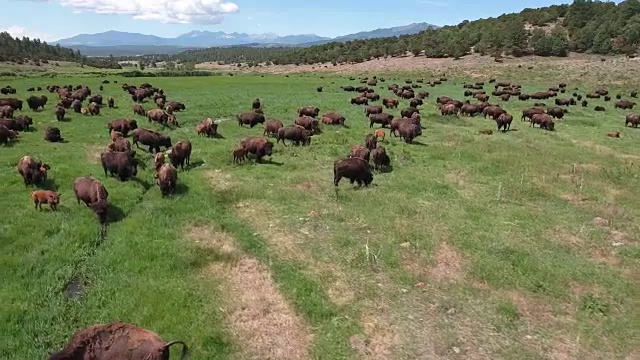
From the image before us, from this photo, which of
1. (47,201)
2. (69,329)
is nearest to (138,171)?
(47,201)

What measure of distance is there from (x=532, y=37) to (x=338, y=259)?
93.1 meters

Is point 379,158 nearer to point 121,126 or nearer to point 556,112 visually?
point 121,126

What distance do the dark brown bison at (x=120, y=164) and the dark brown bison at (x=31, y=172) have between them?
2174 mm

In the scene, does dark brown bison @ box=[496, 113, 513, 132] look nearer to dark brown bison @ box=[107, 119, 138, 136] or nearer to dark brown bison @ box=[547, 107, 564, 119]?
dark brown bison @ box=[547, 107, 564, 119]

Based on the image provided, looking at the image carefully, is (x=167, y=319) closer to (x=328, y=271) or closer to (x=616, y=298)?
(x=328, y=271)

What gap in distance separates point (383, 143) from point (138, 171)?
40.8 feet

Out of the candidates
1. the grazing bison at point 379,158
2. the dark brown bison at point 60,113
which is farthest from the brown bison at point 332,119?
the dark brown bison at point 60,113

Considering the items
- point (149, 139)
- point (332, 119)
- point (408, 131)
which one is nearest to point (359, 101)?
point (332, 119)

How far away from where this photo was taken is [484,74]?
71.2 metres

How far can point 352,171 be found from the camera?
19.1 m

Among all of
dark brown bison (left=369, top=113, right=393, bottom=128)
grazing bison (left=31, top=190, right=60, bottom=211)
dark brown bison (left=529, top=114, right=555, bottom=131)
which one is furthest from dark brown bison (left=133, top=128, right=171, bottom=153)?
dark brown bison (left=529, top=114, right=555, bottom=131)

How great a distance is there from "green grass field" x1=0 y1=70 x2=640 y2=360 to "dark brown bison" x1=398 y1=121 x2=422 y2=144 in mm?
3953

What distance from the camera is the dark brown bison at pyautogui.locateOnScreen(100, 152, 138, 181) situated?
19.0 meters

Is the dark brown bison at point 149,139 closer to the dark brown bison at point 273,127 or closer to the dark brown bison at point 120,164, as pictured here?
the dark brown bison at point 120,164
